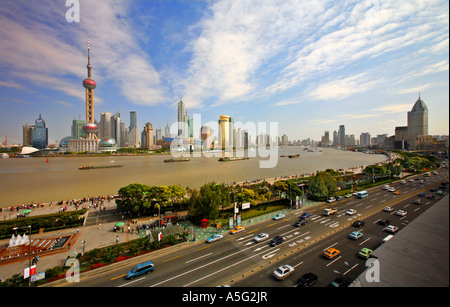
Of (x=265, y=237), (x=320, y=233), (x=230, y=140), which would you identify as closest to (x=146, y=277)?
(x=265, y=237)

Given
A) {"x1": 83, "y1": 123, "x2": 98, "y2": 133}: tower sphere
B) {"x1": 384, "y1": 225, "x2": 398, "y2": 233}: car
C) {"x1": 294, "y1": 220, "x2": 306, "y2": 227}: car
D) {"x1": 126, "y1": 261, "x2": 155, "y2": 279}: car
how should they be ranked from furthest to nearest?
{"x1": 83, "y1": 123, "x2": 98, "y2": 133}: tower sphere → {"x1": 294, "y1": 220, "x2": 306, "y2": 227}: car → {"x1": 384, "y1": 225, "x2": 398, "y2": 233}: car → {"x1": 126, "y1": 261, "x2": 155, "y2": 279}: car

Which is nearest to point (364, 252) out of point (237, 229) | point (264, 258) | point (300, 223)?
point (300, 223)

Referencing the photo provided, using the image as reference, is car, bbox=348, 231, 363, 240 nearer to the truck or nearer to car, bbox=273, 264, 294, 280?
the truck

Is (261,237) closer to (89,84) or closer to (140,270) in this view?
(140,270)

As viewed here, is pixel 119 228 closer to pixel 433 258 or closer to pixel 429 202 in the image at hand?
pixel 433 258

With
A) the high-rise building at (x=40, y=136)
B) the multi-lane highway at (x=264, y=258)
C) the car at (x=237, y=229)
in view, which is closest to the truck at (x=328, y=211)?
the multi-lane highway at (x=264, y=258)

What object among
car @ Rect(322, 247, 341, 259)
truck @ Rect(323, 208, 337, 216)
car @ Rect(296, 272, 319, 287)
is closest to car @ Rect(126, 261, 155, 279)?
car @ Rect(296, 272, 319, 287)

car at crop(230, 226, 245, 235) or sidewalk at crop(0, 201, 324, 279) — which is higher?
car at crop(230, 226, 245, 235)
